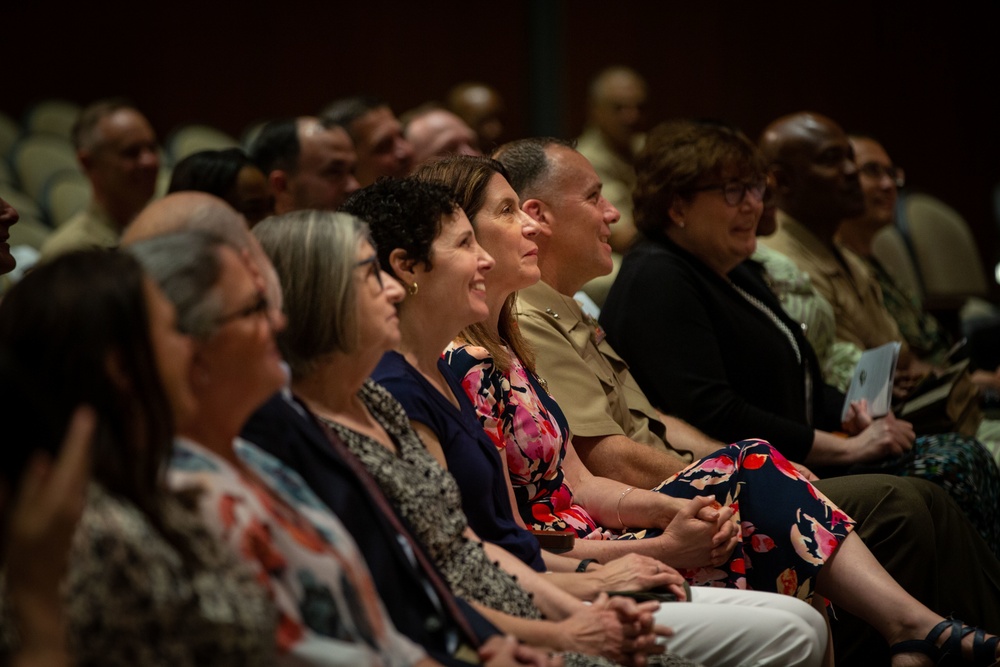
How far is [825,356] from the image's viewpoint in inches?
155

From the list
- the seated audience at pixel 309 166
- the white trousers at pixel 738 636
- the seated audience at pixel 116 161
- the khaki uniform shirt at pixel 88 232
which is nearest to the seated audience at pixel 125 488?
the white trousers at pixel 738 636

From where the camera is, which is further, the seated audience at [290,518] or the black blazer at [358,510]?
the black blazer at [358,510]

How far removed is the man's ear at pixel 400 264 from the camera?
2.18 metres

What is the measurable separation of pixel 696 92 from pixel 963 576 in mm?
5967

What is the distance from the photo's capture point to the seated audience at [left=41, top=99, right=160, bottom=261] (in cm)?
463

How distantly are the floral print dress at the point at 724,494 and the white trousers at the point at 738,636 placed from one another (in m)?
0.34

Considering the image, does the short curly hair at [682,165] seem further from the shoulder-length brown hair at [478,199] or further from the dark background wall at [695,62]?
the dark background wall at [695,62]

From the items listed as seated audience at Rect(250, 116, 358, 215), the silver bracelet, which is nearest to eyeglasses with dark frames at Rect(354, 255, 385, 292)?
the silver bracelet

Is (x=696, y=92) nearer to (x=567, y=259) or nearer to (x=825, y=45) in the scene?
(x=825, y=45)

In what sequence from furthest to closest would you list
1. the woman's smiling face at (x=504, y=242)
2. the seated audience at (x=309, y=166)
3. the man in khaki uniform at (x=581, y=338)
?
the seated audience at (x=309, y=166), the man in khaki uniform at (x=581, y=338), the woman's smiling face at (x=504, y=242)

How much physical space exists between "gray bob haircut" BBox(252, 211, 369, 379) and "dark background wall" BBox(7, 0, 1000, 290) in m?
6.10

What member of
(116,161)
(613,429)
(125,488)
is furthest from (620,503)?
(116,161)

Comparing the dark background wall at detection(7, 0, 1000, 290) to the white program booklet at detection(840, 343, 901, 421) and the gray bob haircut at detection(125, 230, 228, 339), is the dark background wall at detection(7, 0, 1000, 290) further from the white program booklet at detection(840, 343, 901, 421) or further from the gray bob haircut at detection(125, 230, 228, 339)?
the gray bob haircut at detection(125, 230, 228, 339)

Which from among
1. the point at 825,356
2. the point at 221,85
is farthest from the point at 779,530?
the point at 221,85
